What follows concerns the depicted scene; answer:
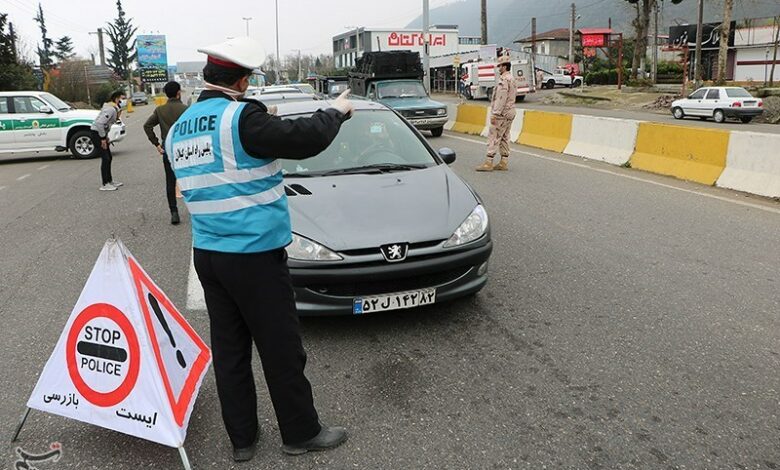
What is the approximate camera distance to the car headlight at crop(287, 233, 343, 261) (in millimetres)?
3959

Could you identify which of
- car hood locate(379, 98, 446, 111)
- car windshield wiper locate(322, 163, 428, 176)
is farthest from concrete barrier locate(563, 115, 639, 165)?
car windshield wiper locate(322, 163, 428, 176)

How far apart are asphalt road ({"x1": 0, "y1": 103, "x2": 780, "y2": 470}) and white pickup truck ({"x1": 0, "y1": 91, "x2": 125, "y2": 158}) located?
10151mm

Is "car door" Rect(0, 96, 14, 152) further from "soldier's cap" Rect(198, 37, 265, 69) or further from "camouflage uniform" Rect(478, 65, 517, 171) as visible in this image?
"soldier's cap" Rect(198, 37, 265, 69)

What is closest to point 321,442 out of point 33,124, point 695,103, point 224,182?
point 224,182

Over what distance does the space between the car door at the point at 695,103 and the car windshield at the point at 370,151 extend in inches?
930

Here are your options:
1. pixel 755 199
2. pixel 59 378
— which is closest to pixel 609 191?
pixel 755 199

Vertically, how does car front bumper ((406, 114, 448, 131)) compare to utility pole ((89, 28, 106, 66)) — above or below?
below

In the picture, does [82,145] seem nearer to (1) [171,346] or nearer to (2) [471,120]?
(2) [471,120]

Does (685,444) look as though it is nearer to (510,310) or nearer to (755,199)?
(510,310)

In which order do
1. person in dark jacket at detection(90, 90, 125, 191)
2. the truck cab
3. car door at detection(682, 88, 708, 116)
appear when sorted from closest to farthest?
person in dark jacket at detection(90, 90, 125, 191)
the truck cab
car door at detection(682, 88, 708, 116)

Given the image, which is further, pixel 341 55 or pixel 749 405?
pixel 341 55

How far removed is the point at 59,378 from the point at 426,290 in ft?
7.07

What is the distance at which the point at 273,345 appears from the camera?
2.81m

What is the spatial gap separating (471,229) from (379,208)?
652 mm
